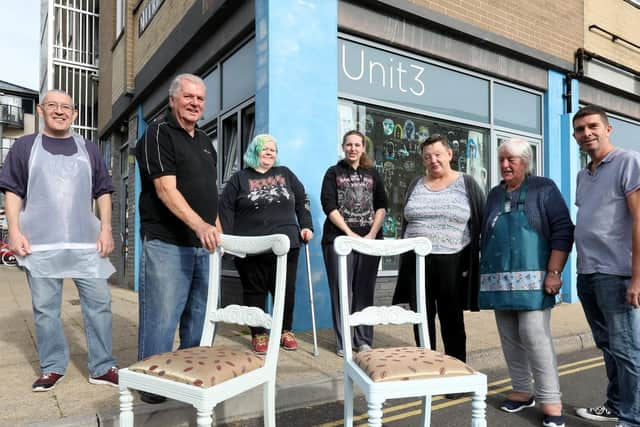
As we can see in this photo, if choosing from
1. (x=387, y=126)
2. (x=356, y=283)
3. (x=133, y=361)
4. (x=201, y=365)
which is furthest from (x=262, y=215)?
(x=387, y=126)

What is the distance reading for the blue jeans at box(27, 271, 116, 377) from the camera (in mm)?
3549

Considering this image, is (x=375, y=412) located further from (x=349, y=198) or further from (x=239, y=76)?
(x=239, y=76)

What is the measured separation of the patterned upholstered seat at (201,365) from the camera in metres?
2.24

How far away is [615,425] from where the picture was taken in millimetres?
3199

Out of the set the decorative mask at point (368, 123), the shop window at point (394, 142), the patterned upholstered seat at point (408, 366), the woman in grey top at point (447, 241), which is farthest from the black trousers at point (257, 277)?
the decorative mask at point (368, 123)

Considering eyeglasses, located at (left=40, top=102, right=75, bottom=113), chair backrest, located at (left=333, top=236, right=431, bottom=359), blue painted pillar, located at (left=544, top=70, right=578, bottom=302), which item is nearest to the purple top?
eyeglasses, located at (left=40, top=102, right=75, bottom=113)

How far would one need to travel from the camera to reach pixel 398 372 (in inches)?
90.7

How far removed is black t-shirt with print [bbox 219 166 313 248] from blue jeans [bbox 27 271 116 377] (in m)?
1.35

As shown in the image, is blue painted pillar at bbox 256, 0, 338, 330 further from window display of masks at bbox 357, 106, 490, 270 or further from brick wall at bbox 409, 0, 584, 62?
brick wall at bbox 409, 0, 584, 62

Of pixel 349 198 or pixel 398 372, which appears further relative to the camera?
pixel 349 198

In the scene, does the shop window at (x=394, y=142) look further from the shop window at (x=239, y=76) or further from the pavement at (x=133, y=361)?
the pavement at (x=133, y=361)

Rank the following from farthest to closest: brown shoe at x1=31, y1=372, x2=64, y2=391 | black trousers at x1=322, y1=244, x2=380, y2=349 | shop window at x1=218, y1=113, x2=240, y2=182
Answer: shop window at x1=218, y1=113, x2=240, y2=182, black trousers at x1=322, y1=244, x2=380, y2=349, brown shoe at x1=31, y1=372, x2=64, y2=391

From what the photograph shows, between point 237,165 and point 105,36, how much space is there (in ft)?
30.1

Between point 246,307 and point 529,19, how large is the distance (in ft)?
24.5
